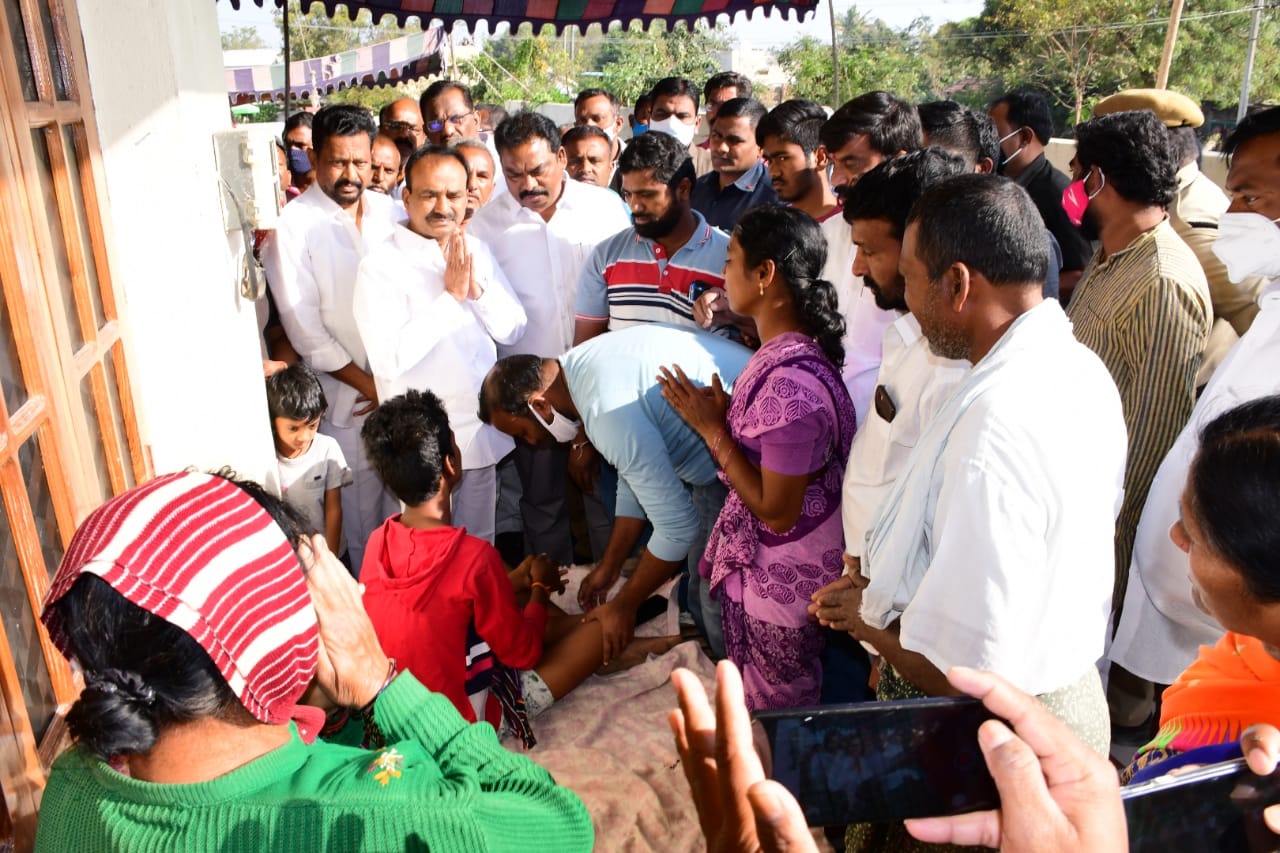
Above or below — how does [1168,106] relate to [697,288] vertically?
above

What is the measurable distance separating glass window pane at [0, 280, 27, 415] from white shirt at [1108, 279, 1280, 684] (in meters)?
2.38

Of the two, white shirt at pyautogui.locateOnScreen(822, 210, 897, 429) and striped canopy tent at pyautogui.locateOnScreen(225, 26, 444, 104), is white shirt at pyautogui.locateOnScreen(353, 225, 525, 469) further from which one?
striped canopy tent at pyautogui.locateOnScreen(225, 26, 444, 104)

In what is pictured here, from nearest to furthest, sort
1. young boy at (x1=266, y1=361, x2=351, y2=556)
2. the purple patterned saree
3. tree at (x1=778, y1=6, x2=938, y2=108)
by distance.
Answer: the purple patterned saree, young boy at (x1=266, y1=361, x2=351, y2=556), tree at (x1=778, y1=6, x2=938, y2=108)

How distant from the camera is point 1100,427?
5.06 feet

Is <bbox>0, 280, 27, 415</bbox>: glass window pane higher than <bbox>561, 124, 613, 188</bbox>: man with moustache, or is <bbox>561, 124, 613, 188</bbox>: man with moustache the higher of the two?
<bbox>0, 280, 27, 415</bbox>: glass window pane

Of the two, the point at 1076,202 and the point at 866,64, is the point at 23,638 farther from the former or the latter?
the point at 866,64

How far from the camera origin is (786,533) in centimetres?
239

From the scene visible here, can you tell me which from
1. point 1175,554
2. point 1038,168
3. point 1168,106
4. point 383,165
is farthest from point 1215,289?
point 383,165

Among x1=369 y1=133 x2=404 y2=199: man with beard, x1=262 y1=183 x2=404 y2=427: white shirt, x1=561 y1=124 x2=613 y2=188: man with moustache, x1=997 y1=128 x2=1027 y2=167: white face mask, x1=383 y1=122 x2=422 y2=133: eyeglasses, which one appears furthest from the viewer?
x1=383 y1=122 x2=422 y2=133: eyeglasses

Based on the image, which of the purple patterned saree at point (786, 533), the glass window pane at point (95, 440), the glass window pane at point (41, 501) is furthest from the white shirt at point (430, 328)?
the glass window pane at point (41, 501)

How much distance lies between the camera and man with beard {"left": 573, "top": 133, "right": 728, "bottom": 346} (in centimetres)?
341

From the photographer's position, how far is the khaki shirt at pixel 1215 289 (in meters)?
2.96

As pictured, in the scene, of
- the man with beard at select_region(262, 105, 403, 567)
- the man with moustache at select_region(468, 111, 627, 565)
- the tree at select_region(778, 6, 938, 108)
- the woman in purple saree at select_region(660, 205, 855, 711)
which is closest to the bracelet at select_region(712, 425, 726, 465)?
the woman in purple saree at select_region(660, 205, 855, 711)

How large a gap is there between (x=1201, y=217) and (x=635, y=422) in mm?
2539
